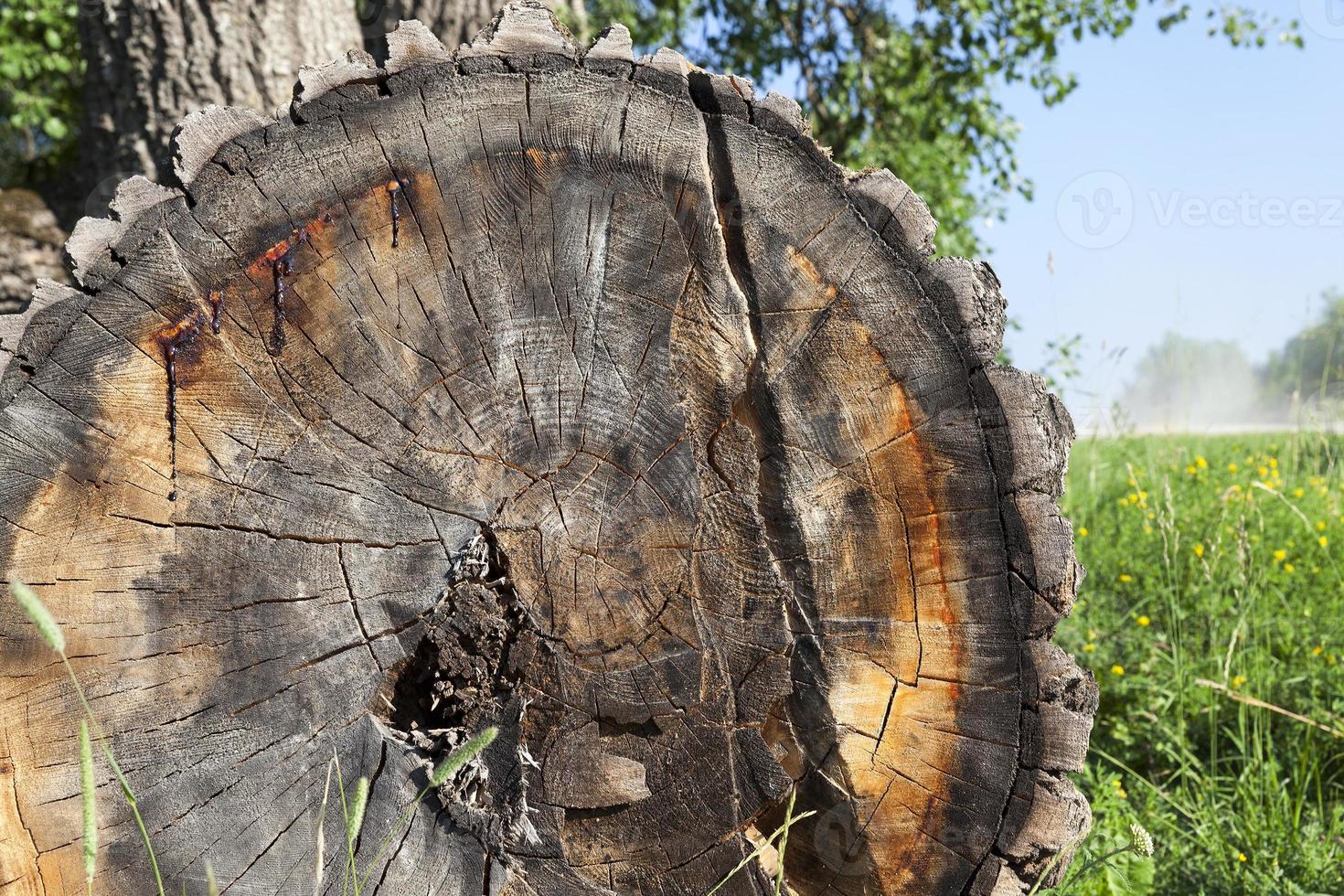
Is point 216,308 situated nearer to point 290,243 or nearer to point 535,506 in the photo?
point 290,243

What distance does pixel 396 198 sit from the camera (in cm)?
159

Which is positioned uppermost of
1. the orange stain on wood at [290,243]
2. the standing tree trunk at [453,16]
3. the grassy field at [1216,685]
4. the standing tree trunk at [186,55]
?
→ the standing tree trunk at [453,16]

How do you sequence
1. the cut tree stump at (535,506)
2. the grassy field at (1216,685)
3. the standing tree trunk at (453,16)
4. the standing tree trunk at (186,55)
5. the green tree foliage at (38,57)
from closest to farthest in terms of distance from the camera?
the cut tree stump at (535,506), the grassy field at (1216,685), the standing tree trunk at (186,55), the standing tree trunk at (453,16), the green tree foliage at (38,57)

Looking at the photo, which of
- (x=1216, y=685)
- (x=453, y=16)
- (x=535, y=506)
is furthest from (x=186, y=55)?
(x=1216, y=685)

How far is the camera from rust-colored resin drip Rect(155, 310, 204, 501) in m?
1.55

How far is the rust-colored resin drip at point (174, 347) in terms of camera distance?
5.07ft

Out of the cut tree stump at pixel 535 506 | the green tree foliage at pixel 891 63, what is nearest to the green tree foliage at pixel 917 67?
the green tree foliage at pixel 891 63

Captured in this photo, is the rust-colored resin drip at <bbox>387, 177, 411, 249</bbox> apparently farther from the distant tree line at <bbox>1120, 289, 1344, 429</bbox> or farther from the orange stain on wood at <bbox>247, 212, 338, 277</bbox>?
the distant tree line at <bbox>1120, 289, 1344, 429</bbox>

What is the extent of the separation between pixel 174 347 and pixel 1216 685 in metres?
2.32

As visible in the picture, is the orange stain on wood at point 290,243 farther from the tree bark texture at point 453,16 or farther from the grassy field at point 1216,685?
the tree bark texture at point 453,16

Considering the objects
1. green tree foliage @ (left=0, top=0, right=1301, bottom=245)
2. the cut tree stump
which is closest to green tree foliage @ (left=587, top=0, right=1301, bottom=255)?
green tree foliage @ (left=0, top=0, right=1301, bottom=245)

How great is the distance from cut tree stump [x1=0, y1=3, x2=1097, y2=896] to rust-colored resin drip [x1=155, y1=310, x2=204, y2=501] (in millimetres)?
10

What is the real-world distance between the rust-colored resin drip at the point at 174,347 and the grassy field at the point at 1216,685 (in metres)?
1.97

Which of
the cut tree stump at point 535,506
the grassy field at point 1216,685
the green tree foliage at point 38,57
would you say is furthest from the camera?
the green tree foliage at point 38,57
